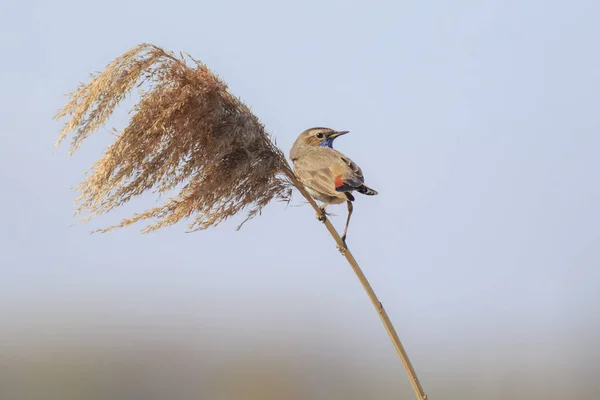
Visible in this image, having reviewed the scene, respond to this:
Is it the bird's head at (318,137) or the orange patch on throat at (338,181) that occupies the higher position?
the bird's head at (318,137)

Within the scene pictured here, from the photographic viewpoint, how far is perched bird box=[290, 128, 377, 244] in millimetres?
3469

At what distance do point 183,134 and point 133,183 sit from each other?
10.4 inches

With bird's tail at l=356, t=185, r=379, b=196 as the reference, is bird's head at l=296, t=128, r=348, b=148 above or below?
above

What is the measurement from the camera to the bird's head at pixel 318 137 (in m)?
4.26

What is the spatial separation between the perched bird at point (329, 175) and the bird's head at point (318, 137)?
0.25 m

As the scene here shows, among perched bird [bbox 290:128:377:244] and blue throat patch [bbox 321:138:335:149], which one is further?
blue throat patch [bbox 321:138:335:149]

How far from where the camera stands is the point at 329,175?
356cm

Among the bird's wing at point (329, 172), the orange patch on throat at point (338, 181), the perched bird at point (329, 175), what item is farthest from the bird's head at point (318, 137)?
the orange patch on throat at point (338, 181)

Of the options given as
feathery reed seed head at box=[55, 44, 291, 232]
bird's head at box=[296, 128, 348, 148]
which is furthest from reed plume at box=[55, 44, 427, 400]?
bird's head at box=[296, 128, 348, 148]

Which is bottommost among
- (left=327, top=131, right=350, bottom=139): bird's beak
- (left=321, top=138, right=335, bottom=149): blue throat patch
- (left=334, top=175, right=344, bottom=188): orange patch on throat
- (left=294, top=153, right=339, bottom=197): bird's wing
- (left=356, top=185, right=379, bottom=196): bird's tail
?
(left=356, top=185, right=379, bottom=196): bird's tail

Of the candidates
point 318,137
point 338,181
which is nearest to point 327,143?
point 318,137

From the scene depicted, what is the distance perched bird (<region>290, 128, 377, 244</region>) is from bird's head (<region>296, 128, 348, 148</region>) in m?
0.25

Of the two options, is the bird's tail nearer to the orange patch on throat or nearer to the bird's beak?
the orange patch on throat

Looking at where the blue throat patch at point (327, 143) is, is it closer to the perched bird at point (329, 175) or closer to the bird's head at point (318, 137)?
the bird's head at point (318, 137)
